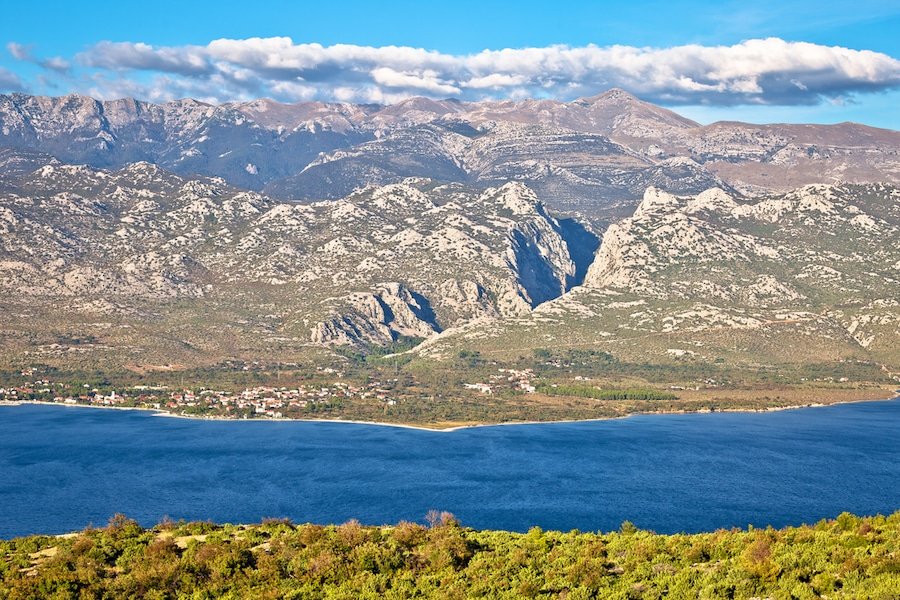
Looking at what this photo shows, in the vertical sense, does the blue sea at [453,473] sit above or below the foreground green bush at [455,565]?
below

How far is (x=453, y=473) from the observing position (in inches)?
5896

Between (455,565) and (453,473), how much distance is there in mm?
98050

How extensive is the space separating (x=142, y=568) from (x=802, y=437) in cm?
14997

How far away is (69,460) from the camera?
6216 inches

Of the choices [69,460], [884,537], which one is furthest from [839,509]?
[69,460]

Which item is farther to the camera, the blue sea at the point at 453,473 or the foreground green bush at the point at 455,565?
the blue sea at the point at 453,473

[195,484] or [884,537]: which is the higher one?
[884,537]

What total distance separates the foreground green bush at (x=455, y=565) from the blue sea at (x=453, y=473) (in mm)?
57756

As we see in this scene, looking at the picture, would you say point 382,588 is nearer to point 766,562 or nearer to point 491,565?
point 491,565

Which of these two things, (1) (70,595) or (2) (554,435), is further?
(2) (554,435)

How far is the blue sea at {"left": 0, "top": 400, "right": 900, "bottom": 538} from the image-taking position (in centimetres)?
12212

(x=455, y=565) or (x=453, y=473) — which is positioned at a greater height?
(x=455, y=565)

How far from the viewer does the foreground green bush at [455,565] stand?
45156mm

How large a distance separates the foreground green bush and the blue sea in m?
57.8
